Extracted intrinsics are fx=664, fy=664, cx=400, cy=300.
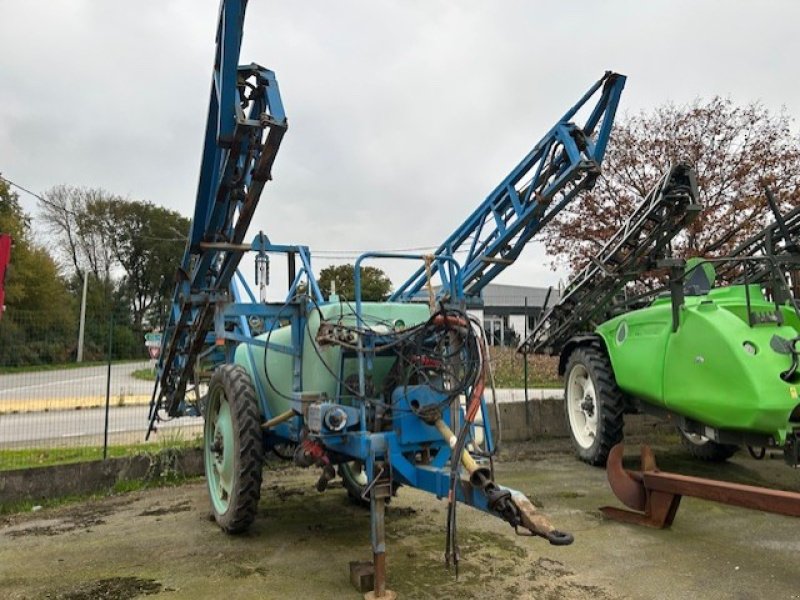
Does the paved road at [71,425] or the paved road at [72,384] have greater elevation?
the paved road at [72,384]

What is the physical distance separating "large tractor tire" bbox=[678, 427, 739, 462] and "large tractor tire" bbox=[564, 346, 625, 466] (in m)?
0.92

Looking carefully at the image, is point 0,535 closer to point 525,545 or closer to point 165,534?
point 165,534

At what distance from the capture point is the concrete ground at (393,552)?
4.08 meters

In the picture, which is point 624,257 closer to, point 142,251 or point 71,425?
point 71,425

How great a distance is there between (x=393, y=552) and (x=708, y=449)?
4789 millimetres

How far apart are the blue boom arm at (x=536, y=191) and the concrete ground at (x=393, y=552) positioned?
2965mm

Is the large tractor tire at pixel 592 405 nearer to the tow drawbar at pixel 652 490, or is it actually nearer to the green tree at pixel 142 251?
the tow drawbar at pixel 652 490

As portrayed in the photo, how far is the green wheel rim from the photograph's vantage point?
5.30m

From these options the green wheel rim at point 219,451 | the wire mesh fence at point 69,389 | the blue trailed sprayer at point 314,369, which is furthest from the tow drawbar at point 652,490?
the wire mesh fence at point 69,389

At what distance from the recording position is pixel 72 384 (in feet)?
36.5

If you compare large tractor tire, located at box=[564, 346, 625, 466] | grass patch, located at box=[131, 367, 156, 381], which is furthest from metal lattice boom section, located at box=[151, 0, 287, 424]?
large tractor tire, located at box=[564, 346, 625, 466]

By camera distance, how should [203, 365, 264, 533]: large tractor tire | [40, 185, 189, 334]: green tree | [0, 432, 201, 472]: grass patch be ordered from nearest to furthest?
[203, 365, 264, 533]: large tractor tire → [0, 432, 201, 472]: grass patch → [40, 185, 189, 334]: green tree

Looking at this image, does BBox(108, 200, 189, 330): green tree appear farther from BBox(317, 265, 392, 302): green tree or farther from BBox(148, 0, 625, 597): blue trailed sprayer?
BBox(148, 0, 625, 597): blue trailed sprayer

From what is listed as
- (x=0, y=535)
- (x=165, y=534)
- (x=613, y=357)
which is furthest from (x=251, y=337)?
(x=613, y=357)
